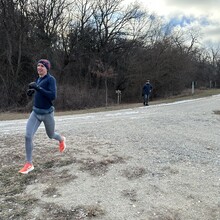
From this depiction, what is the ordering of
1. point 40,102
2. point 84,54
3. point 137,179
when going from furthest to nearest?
point 84,54 → point 40,102 → point 137,179

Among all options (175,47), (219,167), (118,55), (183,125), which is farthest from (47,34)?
(219,167)

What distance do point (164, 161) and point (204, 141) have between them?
8.19ft

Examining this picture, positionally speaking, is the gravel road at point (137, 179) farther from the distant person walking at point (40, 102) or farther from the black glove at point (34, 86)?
the black glove at point (34, 86)

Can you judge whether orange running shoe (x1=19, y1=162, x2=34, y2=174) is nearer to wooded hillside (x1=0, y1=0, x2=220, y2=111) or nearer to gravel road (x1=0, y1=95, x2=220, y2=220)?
gravel road (x1=0, y1=95, x2=220, y2=220)

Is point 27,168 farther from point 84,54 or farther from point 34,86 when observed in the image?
point 84,54

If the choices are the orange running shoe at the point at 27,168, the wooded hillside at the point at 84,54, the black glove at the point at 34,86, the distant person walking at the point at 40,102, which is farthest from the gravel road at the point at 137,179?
the wooded hillside at the point at 84,54

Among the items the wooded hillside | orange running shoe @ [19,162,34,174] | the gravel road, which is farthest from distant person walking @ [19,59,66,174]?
the wooded hillside

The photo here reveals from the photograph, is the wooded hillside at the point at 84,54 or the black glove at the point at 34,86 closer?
the black glove at the point at 34,86

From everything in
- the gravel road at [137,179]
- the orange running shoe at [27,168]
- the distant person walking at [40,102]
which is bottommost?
the gravel road at [137,179]

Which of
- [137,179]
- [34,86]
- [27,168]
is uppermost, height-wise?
[34,86]

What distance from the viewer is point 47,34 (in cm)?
3048

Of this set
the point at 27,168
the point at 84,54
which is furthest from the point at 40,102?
the point at 84,54

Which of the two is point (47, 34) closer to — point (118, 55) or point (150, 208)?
point (118, 55)

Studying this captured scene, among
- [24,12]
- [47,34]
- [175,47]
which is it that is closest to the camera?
[24,12]
